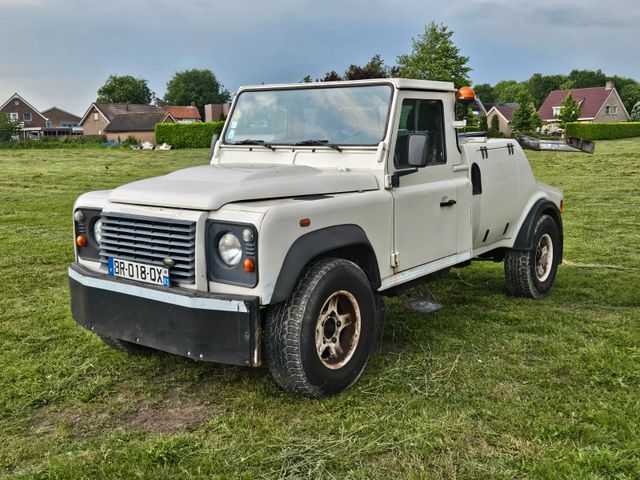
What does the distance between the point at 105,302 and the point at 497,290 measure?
176 inches

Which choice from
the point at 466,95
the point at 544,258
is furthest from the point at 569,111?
the point at 466,95

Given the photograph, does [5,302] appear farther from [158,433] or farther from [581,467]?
[581,467]

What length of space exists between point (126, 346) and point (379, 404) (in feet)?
6.68

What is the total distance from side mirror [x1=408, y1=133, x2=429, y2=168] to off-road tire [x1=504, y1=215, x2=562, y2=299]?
2.42m

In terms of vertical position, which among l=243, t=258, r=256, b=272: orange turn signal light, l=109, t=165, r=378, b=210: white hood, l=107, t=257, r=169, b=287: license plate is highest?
l=109, t=165, r=378, b=210: white hood

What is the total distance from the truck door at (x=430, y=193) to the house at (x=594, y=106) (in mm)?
74599

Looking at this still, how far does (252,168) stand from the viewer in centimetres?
488

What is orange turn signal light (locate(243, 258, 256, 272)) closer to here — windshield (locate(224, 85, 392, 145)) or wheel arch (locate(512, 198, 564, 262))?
windshield (locate(224, 85, 392, 145))

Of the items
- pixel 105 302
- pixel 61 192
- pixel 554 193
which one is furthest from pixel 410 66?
pixel 105 302

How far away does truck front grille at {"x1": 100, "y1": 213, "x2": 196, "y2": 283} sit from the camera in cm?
391

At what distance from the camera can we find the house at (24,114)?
297 feet

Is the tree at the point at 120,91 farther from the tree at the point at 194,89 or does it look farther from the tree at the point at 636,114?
the tree at the point at 636,114

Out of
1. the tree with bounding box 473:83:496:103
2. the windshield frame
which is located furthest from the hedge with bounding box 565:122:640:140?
the tree with bounding box 473:83:496:103

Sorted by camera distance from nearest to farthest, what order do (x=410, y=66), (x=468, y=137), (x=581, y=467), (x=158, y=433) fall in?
(x=581, y=467) → (x=158, y=433) → (x=468, y=137) → (x=410, y=66)
